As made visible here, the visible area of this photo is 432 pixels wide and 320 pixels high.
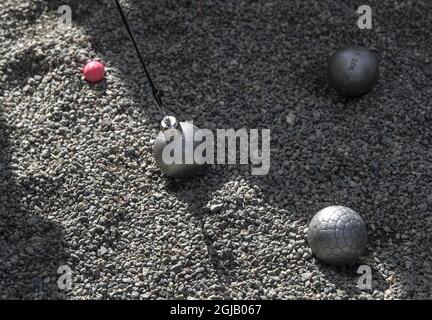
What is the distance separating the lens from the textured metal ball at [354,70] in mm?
6285

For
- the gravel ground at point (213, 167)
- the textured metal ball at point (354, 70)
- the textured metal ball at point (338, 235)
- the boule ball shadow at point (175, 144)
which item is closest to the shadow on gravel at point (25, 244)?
the gravel ground at point (213, 167)

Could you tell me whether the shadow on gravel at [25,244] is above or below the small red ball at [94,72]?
below

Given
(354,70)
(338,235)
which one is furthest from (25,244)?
(354,70)

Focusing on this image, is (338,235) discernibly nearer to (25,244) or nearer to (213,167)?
(213,167)

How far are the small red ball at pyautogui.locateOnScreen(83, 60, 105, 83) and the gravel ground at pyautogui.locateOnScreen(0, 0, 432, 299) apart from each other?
0.23 ft

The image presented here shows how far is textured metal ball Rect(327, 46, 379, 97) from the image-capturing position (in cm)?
629

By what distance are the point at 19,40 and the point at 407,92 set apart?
12.0 feet

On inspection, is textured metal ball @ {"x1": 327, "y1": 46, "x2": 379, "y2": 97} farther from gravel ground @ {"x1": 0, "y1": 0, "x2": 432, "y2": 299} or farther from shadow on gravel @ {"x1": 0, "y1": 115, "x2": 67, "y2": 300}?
shadow on gravel @ {"x1": 0, "y1": 115, "x2": 67, "y2": 300}

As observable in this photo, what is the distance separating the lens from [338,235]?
516 centimetres

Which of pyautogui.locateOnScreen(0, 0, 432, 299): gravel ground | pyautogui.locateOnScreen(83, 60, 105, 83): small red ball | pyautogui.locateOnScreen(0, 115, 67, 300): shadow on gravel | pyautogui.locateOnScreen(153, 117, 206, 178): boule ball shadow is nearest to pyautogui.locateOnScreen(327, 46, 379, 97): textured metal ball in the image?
pyautogui.locateOnScreen(0, 0, 432, 299): gravel ground

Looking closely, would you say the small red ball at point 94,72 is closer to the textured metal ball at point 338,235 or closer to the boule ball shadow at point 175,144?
the boule ball shadow at point 175,144

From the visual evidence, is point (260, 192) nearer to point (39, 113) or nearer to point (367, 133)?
point (367, 133)

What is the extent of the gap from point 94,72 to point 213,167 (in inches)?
Answer: 59.8

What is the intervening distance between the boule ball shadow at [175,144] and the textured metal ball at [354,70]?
142 centimetres
